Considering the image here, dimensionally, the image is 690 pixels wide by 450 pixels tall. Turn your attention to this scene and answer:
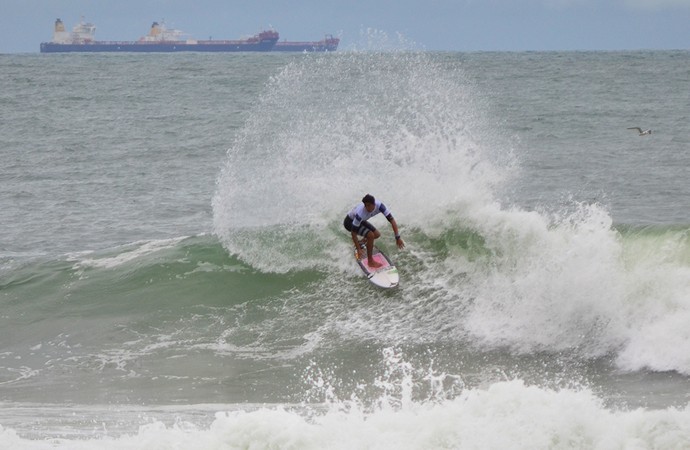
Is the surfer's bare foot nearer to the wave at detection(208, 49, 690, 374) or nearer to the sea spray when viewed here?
the wave at detection(208, 49, 690, 374)

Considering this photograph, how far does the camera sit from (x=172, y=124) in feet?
119

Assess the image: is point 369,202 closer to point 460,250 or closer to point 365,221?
point 365,221

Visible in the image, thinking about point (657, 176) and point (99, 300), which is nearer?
point (99, 300)

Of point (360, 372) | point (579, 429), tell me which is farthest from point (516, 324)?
point (579, 429)

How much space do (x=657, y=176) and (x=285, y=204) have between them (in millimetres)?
10364

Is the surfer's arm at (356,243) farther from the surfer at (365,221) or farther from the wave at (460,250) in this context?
the wave at (460,250)

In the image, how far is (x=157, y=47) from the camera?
157 meters

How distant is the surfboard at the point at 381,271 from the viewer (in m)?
14.5

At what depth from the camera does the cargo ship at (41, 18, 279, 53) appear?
149 metres

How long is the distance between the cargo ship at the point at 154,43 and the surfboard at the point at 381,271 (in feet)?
444

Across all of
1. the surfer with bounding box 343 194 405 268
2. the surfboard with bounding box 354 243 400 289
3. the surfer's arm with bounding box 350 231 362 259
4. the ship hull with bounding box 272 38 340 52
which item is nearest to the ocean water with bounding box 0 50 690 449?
the surfboard with bounding box 354 243 400 289

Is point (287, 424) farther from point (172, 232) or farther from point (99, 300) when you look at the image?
point (172, 232)

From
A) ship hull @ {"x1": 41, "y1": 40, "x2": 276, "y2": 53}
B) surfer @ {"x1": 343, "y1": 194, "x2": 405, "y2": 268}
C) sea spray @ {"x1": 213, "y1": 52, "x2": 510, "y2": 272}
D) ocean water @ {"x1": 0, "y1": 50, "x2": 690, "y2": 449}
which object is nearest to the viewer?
ocean water @ {"x1": 0, "y1": 50, "x2": 690, "y2": 449}

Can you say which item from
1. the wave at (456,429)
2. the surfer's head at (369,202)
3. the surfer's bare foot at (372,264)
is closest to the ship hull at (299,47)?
the surfer's bare foot at (372,264)
